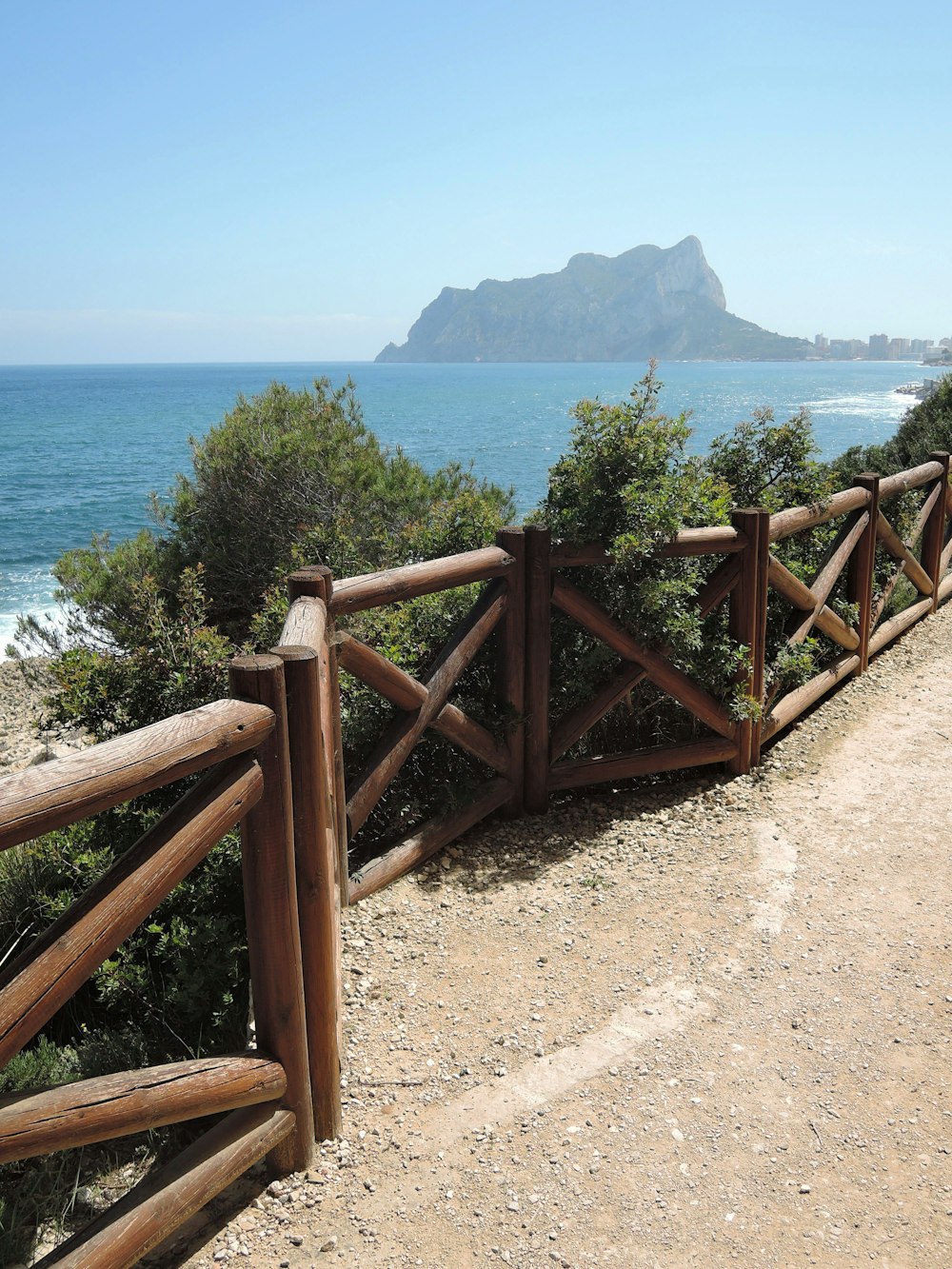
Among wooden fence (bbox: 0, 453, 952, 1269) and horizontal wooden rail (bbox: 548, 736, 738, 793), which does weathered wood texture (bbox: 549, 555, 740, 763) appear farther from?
horizontal wooden rail (bbox: 548, 736, 738, 793)

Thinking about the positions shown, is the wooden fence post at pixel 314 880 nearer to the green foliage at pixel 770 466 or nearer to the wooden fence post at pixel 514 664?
the wooden fence post at pixel 514 664

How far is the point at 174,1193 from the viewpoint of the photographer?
7.89 feet

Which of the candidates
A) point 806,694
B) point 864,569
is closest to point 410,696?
point 806,694

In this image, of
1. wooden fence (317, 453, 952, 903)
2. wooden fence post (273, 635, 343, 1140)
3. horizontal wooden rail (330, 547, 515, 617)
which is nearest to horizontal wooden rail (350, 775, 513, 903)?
wooden fence (317, 453, 952, 903)

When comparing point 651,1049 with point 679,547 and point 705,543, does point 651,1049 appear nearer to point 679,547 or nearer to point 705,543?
point 679,547

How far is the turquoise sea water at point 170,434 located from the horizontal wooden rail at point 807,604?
3.63ft

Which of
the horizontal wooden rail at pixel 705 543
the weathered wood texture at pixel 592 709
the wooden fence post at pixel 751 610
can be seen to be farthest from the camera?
the wooden fence post at pixel 751 610

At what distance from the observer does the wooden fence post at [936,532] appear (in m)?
8.46

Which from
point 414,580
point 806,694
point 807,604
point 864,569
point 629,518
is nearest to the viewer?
point 414,580

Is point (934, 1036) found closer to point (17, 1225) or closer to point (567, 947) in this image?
point (567, 947)

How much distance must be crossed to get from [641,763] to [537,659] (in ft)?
3.26

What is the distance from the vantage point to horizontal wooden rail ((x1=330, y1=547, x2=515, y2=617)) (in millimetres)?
3877

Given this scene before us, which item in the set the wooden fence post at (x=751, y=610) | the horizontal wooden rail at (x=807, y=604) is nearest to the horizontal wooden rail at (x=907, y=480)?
the horizontal wooden rail at (x=807, y=604)

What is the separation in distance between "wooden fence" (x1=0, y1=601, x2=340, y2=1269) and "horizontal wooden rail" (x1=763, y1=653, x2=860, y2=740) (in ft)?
12.1
